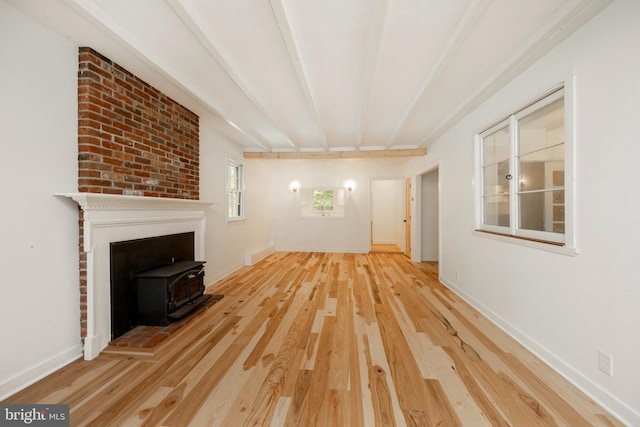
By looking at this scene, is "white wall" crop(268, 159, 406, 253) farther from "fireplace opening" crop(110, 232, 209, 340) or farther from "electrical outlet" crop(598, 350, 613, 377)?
"electrical outlet" crop(598, 350, 613, 377)

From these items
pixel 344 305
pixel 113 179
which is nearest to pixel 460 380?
pixel 344 305

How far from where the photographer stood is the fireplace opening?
2.32 m

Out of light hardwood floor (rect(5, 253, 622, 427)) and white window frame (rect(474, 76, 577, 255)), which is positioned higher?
white window frame (rect(474, 76, 577, 255))

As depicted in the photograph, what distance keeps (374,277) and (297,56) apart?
12.1 feet

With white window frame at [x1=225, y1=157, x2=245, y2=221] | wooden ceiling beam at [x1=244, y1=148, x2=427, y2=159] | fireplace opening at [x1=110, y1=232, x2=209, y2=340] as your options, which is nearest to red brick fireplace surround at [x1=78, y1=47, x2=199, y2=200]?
fireplace opening at [x1=110, y1=232, x2=209, y2=340]

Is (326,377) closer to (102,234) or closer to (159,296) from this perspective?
(159,296)

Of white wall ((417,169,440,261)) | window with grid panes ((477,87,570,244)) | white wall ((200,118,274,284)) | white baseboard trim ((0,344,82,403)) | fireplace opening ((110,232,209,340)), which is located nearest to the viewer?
white baseboard trim ((0,344,82,403))

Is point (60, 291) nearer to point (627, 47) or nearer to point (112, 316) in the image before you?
point (112, 316)

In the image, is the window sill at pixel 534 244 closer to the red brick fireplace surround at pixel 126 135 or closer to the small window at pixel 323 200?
the red brick fireplace surround at pixel 126 135

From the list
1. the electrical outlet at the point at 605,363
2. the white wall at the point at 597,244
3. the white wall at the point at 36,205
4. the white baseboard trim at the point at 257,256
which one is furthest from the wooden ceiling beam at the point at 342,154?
the electrical outlet at the point at 605,363

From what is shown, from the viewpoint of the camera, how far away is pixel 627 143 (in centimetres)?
147

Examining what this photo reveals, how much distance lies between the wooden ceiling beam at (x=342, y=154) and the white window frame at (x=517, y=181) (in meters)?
1.92

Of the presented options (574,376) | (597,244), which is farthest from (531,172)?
(574,376)

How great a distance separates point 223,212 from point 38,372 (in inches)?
117
